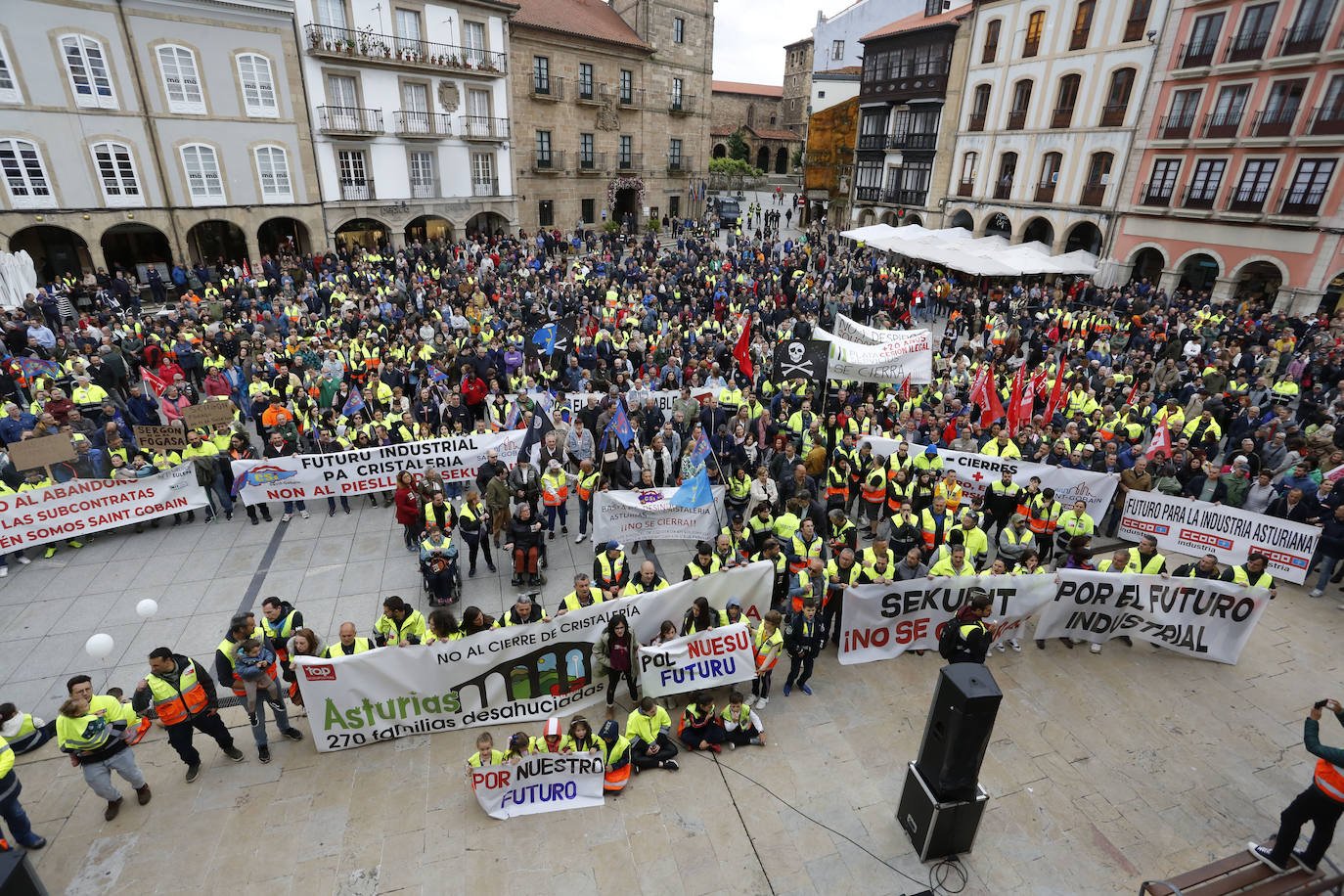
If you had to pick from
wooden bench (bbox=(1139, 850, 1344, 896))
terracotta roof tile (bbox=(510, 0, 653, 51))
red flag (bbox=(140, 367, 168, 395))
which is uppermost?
terracotta roof tile (bbox=(510, 0, 653, 51))

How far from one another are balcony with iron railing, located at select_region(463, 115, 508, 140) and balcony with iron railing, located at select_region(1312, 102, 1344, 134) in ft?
116

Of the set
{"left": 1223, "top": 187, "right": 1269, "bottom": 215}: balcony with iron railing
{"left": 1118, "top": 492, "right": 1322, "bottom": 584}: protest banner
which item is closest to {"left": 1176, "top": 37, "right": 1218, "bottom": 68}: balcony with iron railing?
{"left": 1223, "top": 187, "right": 1269, "bottom": 215}: balcony with iron railing

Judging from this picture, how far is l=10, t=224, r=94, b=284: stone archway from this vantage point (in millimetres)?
27422

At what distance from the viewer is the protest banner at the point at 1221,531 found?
9.98 meters

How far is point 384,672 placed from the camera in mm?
7309

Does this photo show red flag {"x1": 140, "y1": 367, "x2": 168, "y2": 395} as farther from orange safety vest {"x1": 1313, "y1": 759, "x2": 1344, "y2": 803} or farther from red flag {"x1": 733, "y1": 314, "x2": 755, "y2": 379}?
orange safety vest {"x1": 1313, "y1": 759, "x2": 1344, "y2": 803}

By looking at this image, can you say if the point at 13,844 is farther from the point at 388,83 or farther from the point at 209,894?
the point at 388,83

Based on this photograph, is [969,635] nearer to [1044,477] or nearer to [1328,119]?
[1044,477]

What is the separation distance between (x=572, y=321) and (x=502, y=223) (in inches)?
998

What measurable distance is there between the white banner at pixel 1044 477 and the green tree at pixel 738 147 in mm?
68383

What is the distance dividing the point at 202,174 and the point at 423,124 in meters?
10.4

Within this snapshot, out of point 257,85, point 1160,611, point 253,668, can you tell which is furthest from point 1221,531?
point 257,85

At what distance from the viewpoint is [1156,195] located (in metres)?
29.9

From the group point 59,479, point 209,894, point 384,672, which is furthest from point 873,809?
point 59,479
